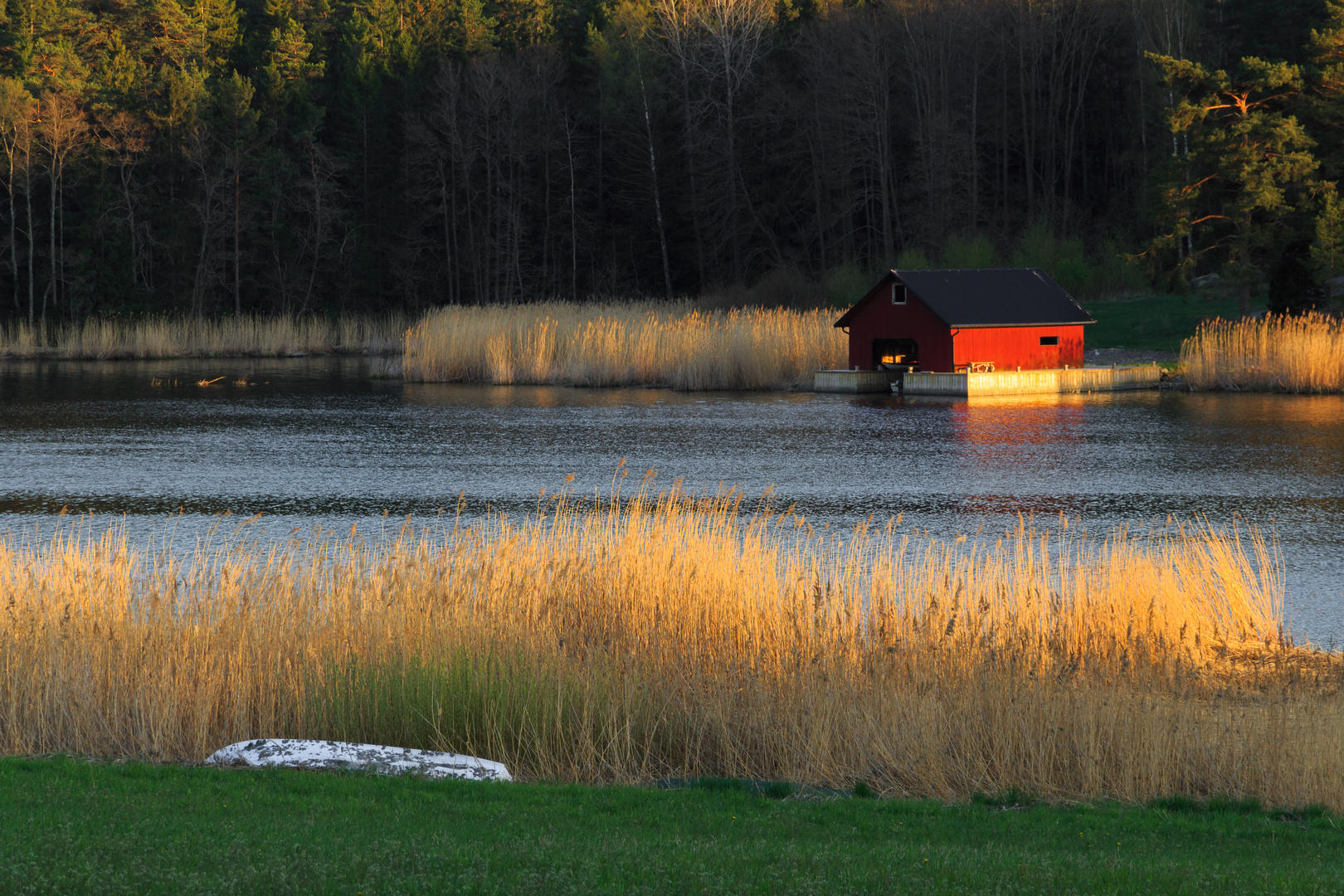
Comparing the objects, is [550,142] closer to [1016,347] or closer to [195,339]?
[195,339]

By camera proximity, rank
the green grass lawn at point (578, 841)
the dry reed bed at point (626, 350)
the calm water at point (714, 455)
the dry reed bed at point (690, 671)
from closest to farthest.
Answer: the green grass lawn at point (578, 841), the dry reed bed at point (690, 671), the calm water at point (714, 455), the dry reed bed at point (626, 350)

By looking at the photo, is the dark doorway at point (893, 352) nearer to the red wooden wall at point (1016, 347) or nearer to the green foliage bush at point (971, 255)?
the red wooden wall at point (1016, 347)

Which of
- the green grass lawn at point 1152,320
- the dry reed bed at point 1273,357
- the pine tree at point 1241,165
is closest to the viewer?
the dry reed bed at point 1273,357

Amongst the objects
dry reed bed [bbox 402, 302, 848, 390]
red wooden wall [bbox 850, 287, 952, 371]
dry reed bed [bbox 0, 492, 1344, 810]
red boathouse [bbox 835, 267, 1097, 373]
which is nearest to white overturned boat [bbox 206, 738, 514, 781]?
dry reed bed [bbox 0, 492, 1344, 810]

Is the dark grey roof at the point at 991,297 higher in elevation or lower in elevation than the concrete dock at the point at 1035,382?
higher

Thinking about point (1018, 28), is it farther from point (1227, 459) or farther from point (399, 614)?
point (399, 614)

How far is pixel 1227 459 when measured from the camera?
22.8 m

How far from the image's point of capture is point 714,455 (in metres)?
24.2

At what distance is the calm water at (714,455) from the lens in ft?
59.8

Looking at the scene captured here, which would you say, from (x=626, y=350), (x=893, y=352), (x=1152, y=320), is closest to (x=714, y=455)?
(x=893, y=352)

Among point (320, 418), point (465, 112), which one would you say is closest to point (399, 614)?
point (320, 418)

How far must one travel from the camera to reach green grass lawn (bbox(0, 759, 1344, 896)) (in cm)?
561

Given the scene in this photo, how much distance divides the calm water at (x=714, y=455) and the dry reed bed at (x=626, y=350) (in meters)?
1.75

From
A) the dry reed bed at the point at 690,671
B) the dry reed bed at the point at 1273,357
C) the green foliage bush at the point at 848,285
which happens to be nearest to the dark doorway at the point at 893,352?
the dry reed bed at the point at 1273,357
